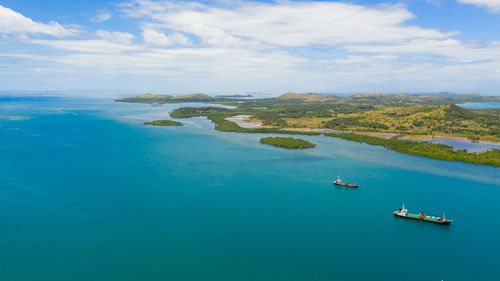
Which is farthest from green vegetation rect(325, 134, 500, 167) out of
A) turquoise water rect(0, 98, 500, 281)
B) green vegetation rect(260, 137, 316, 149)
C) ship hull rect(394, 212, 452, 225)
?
ship hull rect(394, 212, 452, 225)

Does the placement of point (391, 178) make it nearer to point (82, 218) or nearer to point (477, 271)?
point (477, 271)

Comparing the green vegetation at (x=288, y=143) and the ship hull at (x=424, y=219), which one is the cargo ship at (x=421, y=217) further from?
the green vegetation at (x=288, y=143)

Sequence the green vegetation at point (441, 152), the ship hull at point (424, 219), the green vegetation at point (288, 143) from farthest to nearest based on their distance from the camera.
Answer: the green vegetation at point (288, 143) < the green vegetation at point (441, 152) < the ship hull at point (424, 219)

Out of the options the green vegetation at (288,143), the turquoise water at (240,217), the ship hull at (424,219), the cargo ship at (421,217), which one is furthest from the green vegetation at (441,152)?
the ship hull at (424,219)

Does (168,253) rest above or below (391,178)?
below

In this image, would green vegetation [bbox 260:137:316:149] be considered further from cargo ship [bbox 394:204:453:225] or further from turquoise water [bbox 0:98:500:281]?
cargo ship [bbox 394:204:453:225]

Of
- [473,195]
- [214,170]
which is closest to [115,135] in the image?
[214,170]

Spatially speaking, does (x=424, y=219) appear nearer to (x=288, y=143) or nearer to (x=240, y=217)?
(x=240, y=217)

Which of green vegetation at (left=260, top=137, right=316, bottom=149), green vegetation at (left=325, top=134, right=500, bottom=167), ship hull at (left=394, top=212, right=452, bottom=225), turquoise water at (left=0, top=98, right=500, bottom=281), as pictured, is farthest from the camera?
green vegetation at (left=260, top=137, right=316, bottom=149)
